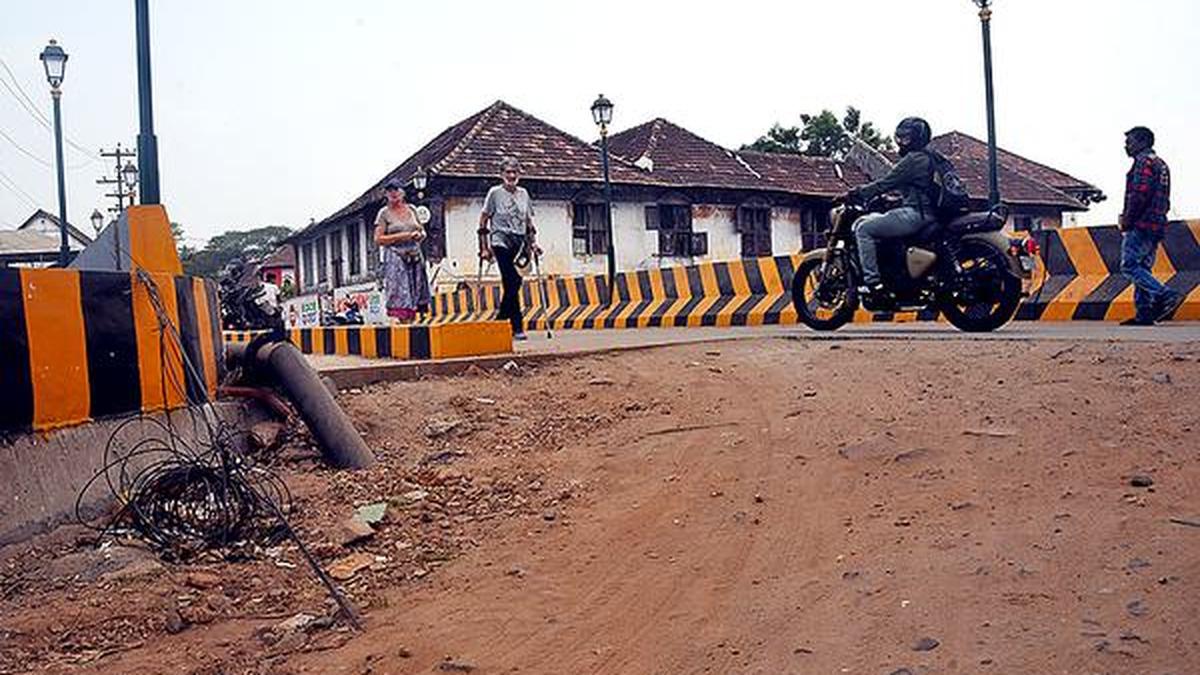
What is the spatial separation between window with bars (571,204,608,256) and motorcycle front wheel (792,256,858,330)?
2192 cm

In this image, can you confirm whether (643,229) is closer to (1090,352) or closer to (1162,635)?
(1090,352)

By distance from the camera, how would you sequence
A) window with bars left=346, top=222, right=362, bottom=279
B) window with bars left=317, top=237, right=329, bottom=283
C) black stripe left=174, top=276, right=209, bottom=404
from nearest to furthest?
black stripe left=174, top=276, right=209, bottom=404 < window with bars left=346, top=222, right=362, bottom=279 < window with bars left=317, top=237, right=329, bottom=283

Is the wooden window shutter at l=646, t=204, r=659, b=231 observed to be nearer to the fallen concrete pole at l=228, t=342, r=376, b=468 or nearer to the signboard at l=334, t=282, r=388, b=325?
the signboard at l=334, t=282, r=388, b=325

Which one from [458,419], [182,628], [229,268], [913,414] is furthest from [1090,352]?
[229,268]

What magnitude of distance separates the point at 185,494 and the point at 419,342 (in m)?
2.96

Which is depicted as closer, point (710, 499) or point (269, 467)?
point (710, 499)

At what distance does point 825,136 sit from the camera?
163 ft

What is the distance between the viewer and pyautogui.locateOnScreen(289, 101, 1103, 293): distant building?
93.4 feet

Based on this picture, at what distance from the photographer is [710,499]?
392 cm

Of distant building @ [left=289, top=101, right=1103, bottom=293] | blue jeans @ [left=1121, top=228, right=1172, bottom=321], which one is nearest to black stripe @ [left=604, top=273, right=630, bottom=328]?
blue jeans @ [left=1121, top=228, right=1172, bottom=321]

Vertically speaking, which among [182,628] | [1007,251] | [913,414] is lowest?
[182,628]

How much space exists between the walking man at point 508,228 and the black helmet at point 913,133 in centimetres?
312

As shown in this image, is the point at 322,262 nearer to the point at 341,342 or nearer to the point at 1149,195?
the point at 341,342

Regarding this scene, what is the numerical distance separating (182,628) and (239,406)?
2059 mm
